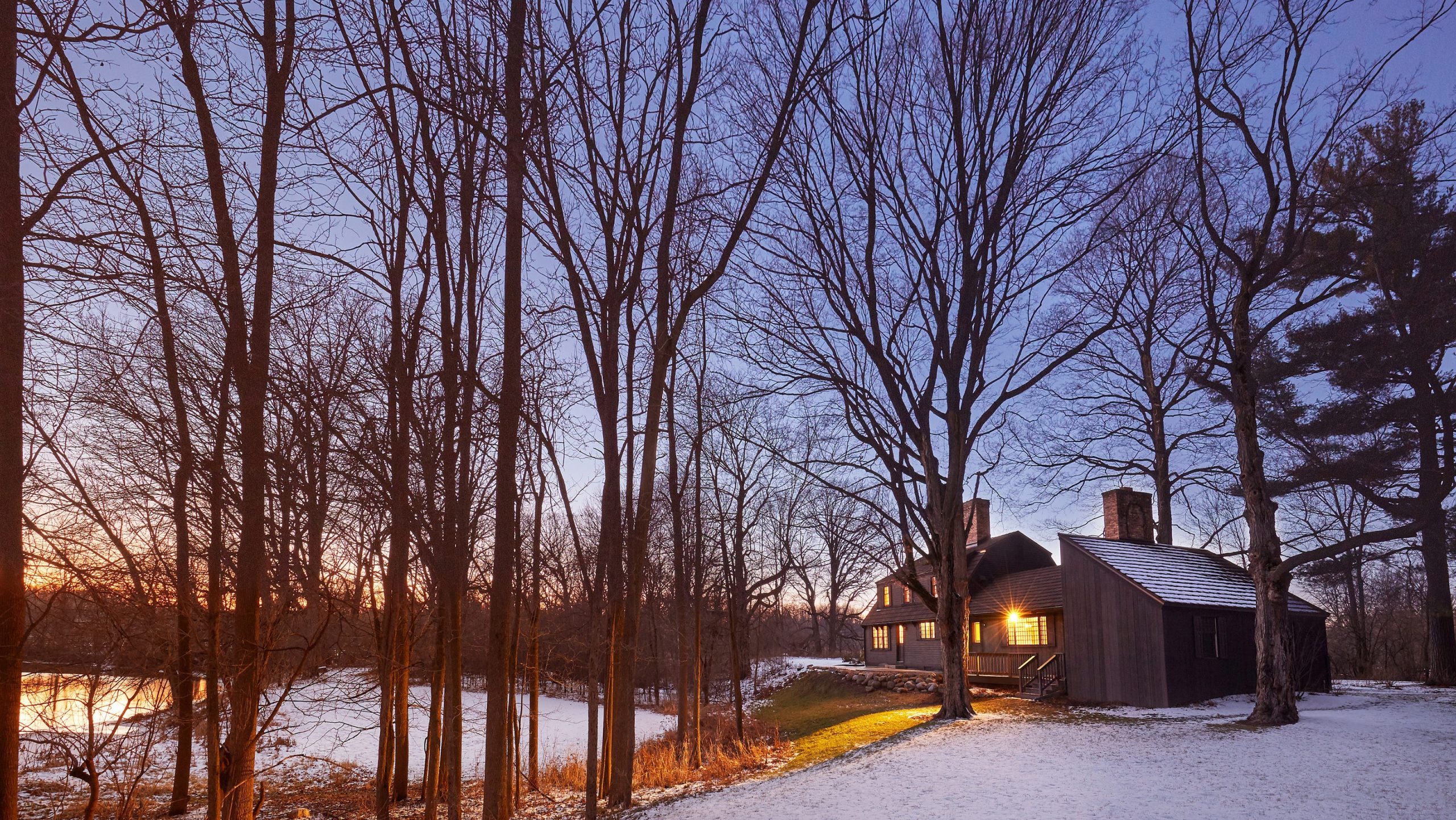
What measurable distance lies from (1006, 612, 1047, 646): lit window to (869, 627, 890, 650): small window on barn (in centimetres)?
1175

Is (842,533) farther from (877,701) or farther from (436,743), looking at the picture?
(436,743)

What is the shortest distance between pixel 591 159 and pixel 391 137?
270 centimetres

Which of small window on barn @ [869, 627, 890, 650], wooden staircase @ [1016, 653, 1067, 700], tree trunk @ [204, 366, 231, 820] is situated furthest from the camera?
small window on barn @ [869, 627, 890, 650]

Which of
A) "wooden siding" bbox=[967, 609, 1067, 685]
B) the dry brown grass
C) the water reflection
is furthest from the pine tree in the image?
the water reflection

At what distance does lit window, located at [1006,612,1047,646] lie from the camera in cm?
2661

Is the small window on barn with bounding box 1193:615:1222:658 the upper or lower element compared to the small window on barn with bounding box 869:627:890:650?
upper

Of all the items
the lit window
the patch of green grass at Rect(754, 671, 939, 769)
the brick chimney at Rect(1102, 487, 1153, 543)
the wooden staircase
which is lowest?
the patch of green grass at Rect(754, 671, 939, 769)

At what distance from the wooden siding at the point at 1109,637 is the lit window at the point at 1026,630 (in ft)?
13.0

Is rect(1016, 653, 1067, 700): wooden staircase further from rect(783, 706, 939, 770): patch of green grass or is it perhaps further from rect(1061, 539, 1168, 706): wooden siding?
rect(783, 706, 939, 770): patch of green grass

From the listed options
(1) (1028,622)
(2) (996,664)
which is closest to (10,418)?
(2) (996,664)

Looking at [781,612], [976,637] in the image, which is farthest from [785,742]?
[781,612]

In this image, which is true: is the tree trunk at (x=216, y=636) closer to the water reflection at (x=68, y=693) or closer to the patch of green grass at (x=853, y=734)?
the water reflection at (x=68, y=693)

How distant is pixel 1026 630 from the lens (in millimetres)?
27516

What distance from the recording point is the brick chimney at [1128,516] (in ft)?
83.8
